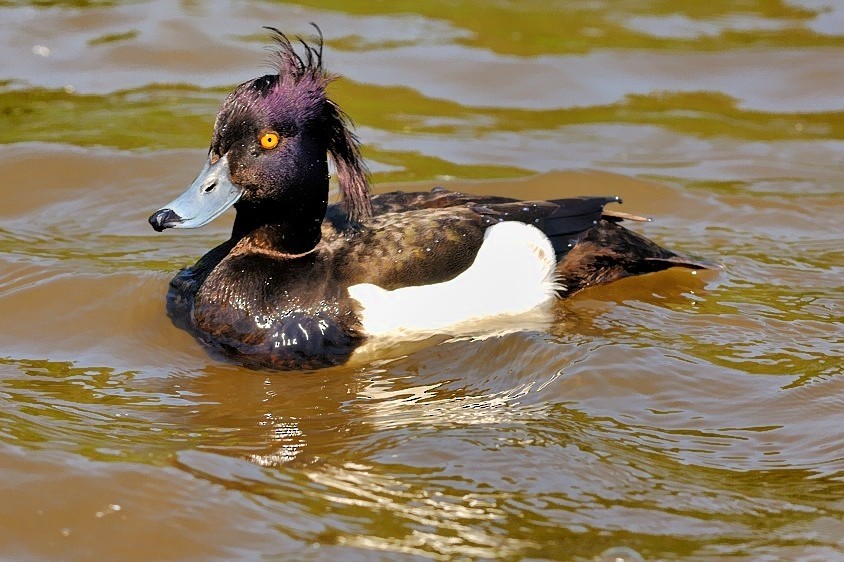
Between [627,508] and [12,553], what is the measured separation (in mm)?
2088

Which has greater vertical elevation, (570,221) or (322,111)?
(322,111)

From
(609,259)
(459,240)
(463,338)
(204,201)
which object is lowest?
(463,338)

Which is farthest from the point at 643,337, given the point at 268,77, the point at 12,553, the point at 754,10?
the point at 754,10

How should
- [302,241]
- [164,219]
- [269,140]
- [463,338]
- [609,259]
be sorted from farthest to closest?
[609,259], [302,241], [463,338], [269,140], [164,219]

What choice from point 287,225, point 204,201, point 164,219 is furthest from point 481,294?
point 164,219

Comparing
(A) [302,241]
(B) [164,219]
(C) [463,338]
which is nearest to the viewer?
(B) [164,219]

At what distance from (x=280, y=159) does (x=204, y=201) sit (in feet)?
1.32

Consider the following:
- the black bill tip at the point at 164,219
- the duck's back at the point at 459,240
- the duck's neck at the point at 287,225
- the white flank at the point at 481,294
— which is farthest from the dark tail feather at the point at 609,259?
the black bill tip at the point at 164,219

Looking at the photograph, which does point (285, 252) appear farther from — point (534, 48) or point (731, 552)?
point (534, 48)

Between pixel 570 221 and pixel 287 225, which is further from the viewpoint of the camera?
pixel 570 221

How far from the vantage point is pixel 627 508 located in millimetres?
4320

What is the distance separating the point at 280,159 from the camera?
18.8 feet

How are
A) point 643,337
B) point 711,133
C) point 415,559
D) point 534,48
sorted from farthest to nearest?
point 534,48 < point 711,133 < point 643,337 < point 415,559

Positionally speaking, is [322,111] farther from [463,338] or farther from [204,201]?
[463,338]
